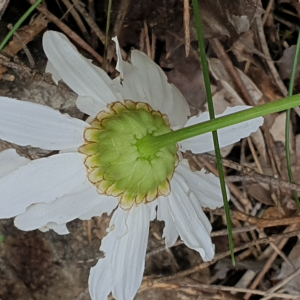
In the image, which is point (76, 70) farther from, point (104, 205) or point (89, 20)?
point (89, 20)

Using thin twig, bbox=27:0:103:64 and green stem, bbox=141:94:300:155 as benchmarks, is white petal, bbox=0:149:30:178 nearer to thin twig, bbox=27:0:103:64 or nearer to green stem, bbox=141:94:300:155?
green stem, bbox=141:94:300:155

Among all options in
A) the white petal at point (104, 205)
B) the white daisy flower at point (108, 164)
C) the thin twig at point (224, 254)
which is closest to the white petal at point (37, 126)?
the white daisy flower at point (108, 164)

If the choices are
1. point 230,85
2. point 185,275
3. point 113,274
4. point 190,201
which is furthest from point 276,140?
point 113,274

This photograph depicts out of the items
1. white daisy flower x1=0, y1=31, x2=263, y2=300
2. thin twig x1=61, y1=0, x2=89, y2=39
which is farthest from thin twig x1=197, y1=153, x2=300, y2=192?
thin twig x1=61, y1=0, x2=89, y2=39

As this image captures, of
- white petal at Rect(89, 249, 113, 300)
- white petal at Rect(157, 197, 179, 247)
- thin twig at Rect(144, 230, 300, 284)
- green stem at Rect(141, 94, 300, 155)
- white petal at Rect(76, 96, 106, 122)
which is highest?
white petal at Rect(76, 96, 106, 122)

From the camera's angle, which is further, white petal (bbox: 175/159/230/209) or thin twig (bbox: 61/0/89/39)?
thin twig (bbox: 61/0/89/39)

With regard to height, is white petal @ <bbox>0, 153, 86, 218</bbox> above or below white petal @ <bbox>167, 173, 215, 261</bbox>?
above
